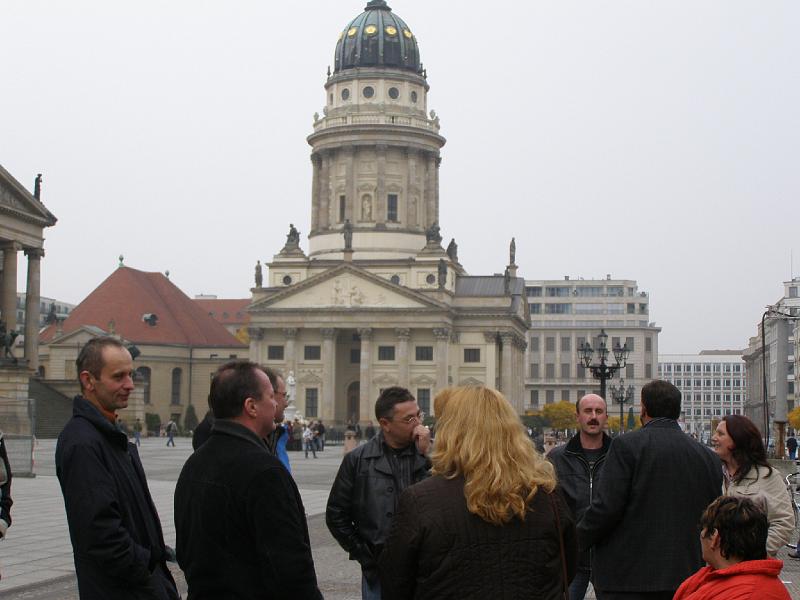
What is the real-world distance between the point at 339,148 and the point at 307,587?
9622 centimetres

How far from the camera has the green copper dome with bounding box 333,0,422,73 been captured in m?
102

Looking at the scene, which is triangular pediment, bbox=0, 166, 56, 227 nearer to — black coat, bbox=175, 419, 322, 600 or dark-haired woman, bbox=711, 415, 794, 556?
dark-haired woman, bbox=711, 415, 794, 556

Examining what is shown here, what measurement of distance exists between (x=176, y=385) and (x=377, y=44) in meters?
31.1

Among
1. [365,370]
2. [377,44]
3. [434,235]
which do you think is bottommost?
[365,370]

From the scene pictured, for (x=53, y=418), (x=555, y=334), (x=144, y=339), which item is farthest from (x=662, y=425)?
(x=555, y=334)

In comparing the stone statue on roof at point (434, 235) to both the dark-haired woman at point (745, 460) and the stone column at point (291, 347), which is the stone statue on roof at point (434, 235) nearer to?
the stone column at point (291, 347)

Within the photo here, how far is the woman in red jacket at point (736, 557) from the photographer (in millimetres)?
5566

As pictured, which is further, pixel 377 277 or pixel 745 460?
pixel 377 277

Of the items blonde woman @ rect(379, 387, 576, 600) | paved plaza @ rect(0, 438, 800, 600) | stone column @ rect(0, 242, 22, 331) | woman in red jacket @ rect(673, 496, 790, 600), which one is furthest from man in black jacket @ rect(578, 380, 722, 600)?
stone column @ rect(0, 242, 22, 331)

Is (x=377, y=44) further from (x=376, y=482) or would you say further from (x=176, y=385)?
(x=376, y=482)

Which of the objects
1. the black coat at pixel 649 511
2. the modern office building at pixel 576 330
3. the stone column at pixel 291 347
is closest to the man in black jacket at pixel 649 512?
the black coat at pixel 649 511

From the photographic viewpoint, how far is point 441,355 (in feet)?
301

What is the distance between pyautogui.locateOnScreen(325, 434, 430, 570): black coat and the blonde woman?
317cm

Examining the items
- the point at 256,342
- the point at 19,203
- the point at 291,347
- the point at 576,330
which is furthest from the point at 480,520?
the point at 576,330
